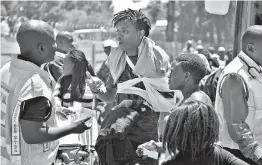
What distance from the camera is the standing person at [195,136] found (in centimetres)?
269

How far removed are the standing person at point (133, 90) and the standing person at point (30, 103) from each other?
965 millimetres

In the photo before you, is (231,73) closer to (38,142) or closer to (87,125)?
(87,125)

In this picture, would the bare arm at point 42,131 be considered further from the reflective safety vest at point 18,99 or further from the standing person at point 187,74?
the standing person at point 187,74

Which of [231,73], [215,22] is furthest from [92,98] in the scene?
[215,22]

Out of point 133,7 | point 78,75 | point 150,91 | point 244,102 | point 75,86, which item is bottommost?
point 75,86

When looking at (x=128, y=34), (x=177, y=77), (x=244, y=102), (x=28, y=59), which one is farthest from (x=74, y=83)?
(x=244, y=102)

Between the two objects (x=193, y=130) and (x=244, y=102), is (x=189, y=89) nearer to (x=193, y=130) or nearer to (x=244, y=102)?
(x=244, y=102)

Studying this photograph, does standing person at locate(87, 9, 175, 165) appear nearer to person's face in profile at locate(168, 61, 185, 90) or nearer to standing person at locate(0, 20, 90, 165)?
person's face in profile at locate(168, 61, 185, 90)

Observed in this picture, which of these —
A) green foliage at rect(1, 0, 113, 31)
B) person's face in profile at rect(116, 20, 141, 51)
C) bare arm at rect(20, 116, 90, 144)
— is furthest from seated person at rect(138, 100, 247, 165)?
green foliage at rect(1, 0, 113, 31)

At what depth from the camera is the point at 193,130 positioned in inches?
106

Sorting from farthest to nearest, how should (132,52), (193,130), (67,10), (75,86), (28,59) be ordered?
(67,10) → (75,86) → (132,52) → (28,59) → (193,130)

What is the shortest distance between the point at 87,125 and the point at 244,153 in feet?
3.83

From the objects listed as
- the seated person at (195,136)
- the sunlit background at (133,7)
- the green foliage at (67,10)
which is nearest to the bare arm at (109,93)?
the sunlit background at (133,7)

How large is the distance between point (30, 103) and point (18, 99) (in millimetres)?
92
